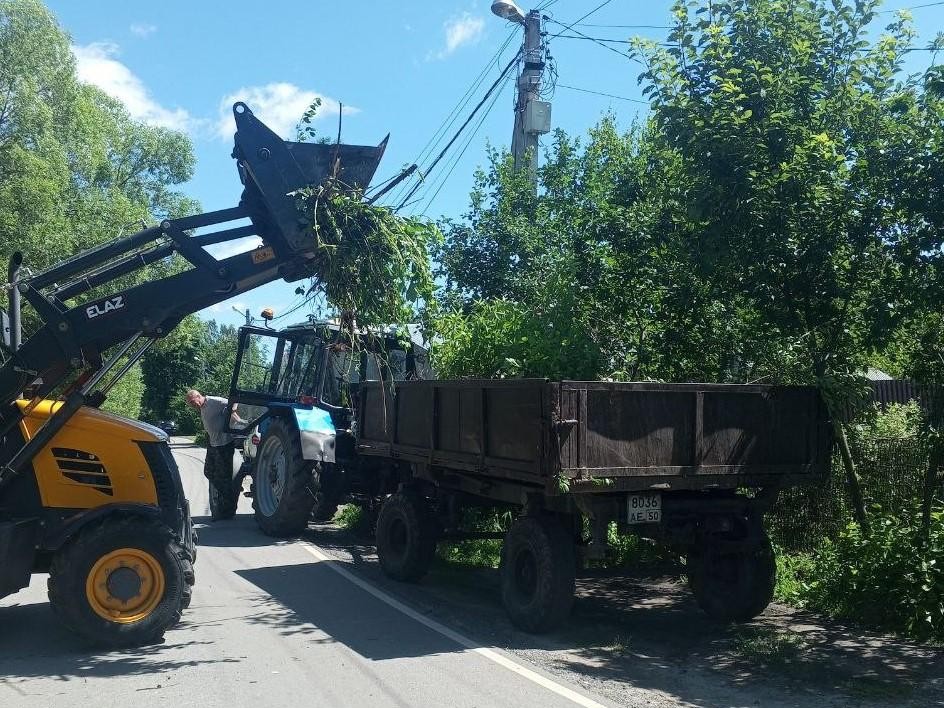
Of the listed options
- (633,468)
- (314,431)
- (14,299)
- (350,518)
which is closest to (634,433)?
(633,468)

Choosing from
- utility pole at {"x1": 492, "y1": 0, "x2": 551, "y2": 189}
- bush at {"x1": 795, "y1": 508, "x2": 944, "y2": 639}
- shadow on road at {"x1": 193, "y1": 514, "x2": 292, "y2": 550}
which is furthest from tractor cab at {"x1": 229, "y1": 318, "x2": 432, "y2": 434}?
bush at {"x1": 795, "y1": 508, "x2": 944, "y2": 639}

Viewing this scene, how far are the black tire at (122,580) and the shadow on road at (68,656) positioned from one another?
152 mm

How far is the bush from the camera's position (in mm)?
7004

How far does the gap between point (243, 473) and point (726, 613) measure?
8054 mm

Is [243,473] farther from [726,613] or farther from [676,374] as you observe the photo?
[726,613]

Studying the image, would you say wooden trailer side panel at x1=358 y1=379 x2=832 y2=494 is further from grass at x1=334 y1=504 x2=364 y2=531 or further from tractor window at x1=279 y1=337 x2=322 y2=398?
grass at x1=334 y1=504 x2=364 y2=531

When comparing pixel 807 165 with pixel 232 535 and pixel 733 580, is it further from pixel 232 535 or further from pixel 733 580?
pixel 232 535

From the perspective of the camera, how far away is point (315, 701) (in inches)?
217

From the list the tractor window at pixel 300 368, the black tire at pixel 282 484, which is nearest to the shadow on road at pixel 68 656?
the black tire at pixel 282 484

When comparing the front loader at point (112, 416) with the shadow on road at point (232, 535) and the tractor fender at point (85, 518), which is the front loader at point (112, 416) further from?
the shadow on road at point (232, 535)

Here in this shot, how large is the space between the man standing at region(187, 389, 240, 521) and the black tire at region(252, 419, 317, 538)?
2.82 feet

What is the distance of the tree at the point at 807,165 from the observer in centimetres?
759

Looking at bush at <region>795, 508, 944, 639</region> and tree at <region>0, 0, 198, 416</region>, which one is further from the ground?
tree at <region>0, 0, 198, 416</region>

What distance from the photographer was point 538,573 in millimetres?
7133
